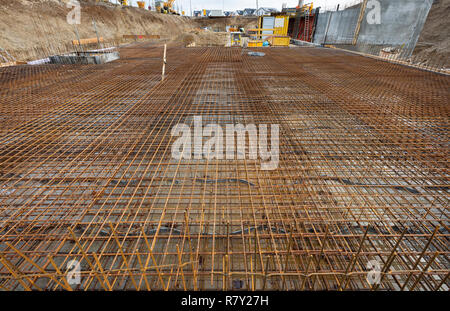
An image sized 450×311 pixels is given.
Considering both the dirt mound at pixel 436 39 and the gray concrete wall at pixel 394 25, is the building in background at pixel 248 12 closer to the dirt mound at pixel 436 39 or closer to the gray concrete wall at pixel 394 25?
the dirt mound at pixel 436 39

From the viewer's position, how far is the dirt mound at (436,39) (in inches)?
648

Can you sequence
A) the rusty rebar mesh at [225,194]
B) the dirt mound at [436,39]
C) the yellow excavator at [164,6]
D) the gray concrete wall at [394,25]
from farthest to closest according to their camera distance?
the yellow excavator at [164,6] → the dirt mound at [436,39] → the gray concrete wall at [394,25] → the rusty rebar mesh at [225,194]

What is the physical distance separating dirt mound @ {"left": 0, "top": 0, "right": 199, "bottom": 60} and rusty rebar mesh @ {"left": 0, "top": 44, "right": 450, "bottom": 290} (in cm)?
1022

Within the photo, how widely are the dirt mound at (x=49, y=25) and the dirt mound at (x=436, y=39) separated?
81.5 feet

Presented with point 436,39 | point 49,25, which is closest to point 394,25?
point 436,39

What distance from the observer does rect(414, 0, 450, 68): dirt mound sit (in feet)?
54.0

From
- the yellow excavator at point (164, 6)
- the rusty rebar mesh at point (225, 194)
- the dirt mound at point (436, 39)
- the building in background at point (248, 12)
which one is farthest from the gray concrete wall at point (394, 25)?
the building in background at point (248, 12)

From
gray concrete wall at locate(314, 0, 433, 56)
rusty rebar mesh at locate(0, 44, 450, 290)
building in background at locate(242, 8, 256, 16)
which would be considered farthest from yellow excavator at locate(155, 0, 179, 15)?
rusty rebar mesh at locate(0, 44, 450, 290)

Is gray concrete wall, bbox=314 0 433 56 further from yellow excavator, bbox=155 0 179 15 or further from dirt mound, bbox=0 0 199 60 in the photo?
yellow excavator, bbox=155 0 179 15

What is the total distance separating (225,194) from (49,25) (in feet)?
72.0

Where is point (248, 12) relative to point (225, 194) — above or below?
above

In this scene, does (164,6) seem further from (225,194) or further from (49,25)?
(225,194)

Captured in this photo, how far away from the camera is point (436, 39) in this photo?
20.1m

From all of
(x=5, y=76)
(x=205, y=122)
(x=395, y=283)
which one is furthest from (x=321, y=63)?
(x=5, y=76)
